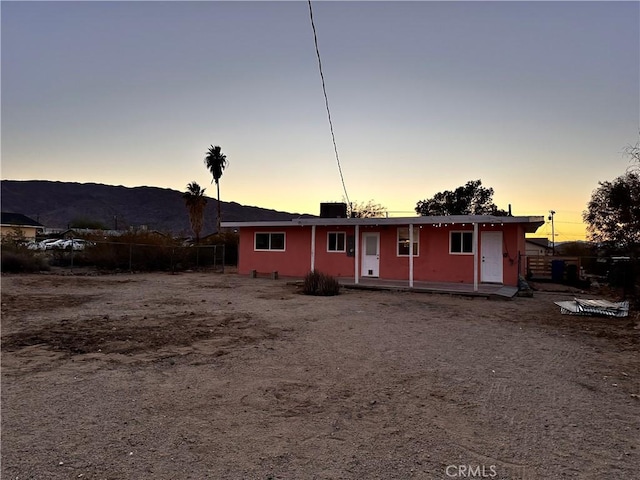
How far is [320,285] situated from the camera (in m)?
13.2

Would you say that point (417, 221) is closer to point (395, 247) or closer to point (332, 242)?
point (395, 247)

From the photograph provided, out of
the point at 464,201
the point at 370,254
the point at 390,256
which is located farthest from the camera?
the point at 464,201

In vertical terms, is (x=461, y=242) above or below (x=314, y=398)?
above

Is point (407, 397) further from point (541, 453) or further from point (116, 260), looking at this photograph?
point (116, 260)

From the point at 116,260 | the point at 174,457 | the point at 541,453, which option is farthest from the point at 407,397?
the point at 116,260

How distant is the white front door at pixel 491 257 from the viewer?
49.9ft

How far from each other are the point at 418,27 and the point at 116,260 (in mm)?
18892

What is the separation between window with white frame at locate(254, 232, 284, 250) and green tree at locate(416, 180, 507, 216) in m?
27.0

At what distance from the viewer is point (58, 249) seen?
74.6 feet

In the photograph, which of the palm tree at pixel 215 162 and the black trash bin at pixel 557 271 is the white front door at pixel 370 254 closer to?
the black trash bin at pixel 557 271

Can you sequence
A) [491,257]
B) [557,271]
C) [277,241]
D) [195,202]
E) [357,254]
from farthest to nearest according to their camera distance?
[195,202] → [277,241] → [557,271] → [357,254] → [491,257]

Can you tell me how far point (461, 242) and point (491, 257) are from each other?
50.6 inches

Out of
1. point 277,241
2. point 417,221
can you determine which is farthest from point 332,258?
point 417,221

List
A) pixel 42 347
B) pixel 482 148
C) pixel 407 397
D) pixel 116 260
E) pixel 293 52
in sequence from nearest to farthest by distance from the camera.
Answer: pixel 407 397 → pixel 42 347 → pixel 293 52 → pixel 482 148 → pixel 116 260
